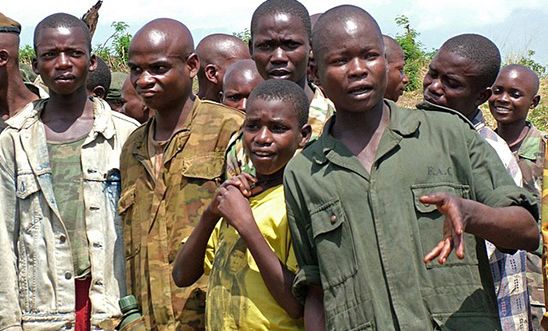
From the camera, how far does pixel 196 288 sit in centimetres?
420

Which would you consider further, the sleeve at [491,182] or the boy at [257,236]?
the boy at [257,236]

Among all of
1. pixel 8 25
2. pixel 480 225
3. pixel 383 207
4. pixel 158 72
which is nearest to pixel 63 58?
pixel 158 72

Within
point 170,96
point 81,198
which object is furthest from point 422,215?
point 81,198

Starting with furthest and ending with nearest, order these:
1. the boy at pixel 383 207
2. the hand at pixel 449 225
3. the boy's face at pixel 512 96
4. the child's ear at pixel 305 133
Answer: the boy's face at pixel 512 96, the child's ear at pixel 305 133, the boy at pixel 383 207, the hand at pixel 449 225

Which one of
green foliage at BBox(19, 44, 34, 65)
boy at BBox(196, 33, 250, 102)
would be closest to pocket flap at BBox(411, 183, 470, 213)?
boy at BBox(196, 33, 250, 102)

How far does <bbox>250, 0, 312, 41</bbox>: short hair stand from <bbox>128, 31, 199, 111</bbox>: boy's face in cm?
42

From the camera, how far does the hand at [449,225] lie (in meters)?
2.77

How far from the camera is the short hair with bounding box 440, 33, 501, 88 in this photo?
4.51 metres

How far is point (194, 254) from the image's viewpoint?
3838 millimetres

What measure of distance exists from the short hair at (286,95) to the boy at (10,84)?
6.20 feet

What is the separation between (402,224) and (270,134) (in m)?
0.80

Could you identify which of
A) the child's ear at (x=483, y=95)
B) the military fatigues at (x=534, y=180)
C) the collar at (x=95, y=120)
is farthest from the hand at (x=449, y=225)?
the military fatigues at (x=534, y=180)

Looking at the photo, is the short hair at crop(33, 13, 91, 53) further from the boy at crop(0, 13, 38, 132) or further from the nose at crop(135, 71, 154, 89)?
the nose at crop(135, 71, 154, 89)

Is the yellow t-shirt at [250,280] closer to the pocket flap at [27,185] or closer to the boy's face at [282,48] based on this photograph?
the boy's face at [282,48]
